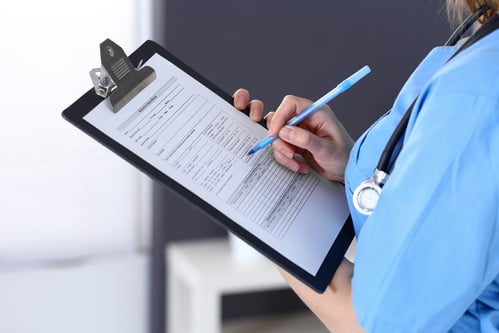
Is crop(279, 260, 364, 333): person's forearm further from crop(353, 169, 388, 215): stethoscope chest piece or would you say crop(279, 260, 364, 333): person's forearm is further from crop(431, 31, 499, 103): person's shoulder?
crop(431, 31, 499, 103): person's shoulder

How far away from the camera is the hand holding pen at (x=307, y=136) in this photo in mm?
949

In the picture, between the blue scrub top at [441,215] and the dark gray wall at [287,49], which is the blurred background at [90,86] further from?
the blue scrub top at [441,215]

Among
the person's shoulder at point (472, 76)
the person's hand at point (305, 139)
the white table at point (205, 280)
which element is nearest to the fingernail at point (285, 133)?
the person's hand at point (305, 139)

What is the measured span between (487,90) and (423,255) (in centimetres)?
16

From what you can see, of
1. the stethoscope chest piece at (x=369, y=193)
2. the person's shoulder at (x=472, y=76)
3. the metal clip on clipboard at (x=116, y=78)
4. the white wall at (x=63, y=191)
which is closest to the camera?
the person's shoulder at (x=472, y=76)

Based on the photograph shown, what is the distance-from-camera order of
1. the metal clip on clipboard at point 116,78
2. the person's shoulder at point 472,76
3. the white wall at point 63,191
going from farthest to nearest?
the white wall at point 63,191 → the metal clip on clipboard at point 116,78 → the person's shoulder at point 472,76

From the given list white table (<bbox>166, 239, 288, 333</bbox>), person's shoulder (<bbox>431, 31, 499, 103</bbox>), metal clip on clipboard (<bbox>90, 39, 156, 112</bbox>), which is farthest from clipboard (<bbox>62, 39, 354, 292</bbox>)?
white table (<bbox>166, 239, 288, 333</bbox>)

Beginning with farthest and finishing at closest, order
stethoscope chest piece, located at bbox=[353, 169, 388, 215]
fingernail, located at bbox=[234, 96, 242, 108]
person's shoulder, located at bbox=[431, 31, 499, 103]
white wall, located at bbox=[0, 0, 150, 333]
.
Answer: white wall, located at bbox=[0, 0, 150, 333]
fingernail, located at bbox=[234, 96, 242, 108]
stethoscope chest piece, located at bbox=[353, 169, 388, 215]
person's shoulder, located at bbox=[431, 31, 499, 103]

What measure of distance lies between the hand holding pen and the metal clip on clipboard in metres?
0.16

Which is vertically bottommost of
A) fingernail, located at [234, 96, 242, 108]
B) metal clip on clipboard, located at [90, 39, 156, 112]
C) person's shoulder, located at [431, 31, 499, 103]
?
fingernail, located at [234, 96, 242, 108]

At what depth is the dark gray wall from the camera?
80.0 inches

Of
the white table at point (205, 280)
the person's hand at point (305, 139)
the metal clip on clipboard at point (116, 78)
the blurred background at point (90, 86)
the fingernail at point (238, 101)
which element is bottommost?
the white table at point (205, 280)

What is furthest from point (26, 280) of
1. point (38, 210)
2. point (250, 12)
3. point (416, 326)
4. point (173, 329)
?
point (416, 326)

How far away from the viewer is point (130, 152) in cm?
85
